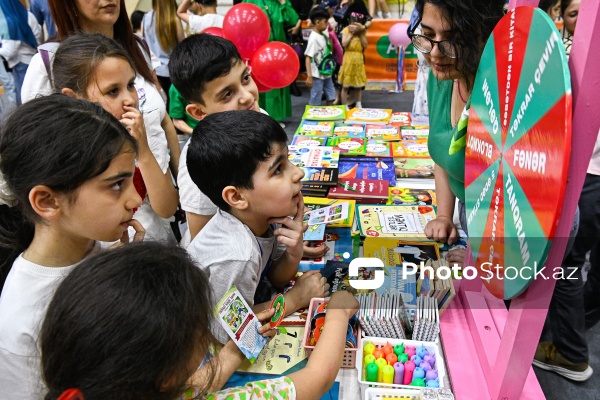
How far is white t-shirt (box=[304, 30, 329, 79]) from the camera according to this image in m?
4.94

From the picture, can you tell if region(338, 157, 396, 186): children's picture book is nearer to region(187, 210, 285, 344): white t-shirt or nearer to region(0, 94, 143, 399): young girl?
region(187, 210, 285, 344): white t-shirt

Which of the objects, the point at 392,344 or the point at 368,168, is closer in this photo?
the point at 392,344

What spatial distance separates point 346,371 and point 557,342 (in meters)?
1.23

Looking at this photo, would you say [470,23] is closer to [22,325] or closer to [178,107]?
[22,325]

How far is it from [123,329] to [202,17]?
3.99 m

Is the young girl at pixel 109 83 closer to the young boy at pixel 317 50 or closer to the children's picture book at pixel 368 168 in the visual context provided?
the children's picture book at pixel 368 168

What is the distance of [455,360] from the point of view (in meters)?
1.18

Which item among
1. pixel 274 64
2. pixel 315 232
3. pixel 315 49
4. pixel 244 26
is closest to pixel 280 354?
pixel 315 232

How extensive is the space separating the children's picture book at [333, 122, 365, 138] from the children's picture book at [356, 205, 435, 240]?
878mm

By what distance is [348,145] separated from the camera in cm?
254

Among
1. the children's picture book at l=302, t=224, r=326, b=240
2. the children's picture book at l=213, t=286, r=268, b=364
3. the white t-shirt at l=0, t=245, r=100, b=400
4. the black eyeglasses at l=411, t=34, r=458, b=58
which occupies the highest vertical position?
the black eyeglasses at l=411, t=34, r=458, b=58

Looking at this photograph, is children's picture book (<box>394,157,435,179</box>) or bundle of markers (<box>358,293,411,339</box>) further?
children's picture book (<box>394,157,435,179</box>)

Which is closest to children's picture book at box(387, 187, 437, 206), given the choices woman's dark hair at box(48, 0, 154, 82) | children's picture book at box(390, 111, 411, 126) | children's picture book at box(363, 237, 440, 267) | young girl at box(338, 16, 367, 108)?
children's picture book at box(363, 237, 440, 267)

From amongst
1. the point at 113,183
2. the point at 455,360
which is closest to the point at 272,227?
the point at 113,183
